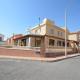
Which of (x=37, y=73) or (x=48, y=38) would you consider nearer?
(x=37, y=73)

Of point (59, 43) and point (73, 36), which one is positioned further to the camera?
point (73, 36)

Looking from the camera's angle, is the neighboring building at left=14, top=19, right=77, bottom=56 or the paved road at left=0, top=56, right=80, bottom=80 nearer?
the paved road at left=0, top=56, right=80, bottom=80

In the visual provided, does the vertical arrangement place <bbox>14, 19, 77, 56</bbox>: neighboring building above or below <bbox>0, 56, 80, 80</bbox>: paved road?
above

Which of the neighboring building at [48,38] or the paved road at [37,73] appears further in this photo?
the neighboring building at [48,38]

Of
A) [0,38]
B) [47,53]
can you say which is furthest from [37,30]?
[0,38]

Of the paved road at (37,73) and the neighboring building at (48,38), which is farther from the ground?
the neighboring building at (48,38)

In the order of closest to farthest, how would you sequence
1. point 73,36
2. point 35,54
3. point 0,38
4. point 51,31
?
point 35,54 → point 51,31 → point 73,36 → point 0,38

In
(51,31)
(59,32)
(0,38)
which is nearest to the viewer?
(51,31)

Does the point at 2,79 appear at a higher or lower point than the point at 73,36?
lower

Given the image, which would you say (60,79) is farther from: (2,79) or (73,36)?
(73,36)

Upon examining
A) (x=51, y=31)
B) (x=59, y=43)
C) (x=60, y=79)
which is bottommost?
(x=60, y=79)

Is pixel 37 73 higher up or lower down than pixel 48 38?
lower down

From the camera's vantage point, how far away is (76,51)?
117 feet

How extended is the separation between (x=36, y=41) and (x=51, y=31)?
5503 millimetres
